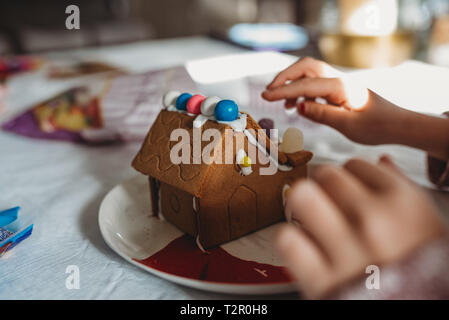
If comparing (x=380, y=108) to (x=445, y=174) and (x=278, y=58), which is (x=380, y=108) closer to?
(x=445, y=174)

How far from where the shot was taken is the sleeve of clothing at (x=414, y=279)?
9.5 inches

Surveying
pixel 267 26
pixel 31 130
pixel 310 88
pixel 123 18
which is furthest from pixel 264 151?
pixel 123 18

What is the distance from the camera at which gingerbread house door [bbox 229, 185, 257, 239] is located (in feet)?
1.50

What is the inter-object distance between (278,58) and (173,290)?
0.78 metres

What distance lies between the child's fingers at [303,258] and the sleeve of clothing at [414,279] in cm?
2

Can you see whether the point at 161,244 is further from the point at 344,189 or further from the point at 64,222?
the point at 344,189

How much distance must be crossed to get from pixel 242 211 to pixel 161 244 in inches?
3.9

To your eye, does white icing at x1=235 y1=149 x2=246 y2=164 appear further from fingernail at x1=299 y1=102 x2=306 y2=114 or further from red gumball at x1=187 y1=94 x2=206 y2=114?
fingernail at x1=299 y1=102 x2=306 y2=114

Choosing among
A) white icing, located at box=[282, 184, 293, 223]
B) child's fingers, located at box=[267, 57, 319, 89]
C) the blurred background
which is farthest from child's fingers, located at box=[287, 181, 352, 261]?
the blurred background

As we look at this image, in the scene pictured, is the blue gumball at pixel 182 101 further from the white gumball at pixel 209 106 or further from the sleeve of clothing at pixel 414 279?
the sleeve of clothing at pixel 414 279

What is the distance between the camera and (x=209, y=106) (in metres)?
0.43

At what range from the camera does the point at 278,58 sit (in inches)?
40.6

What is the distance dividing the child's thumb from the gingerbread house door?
0.17 meters
